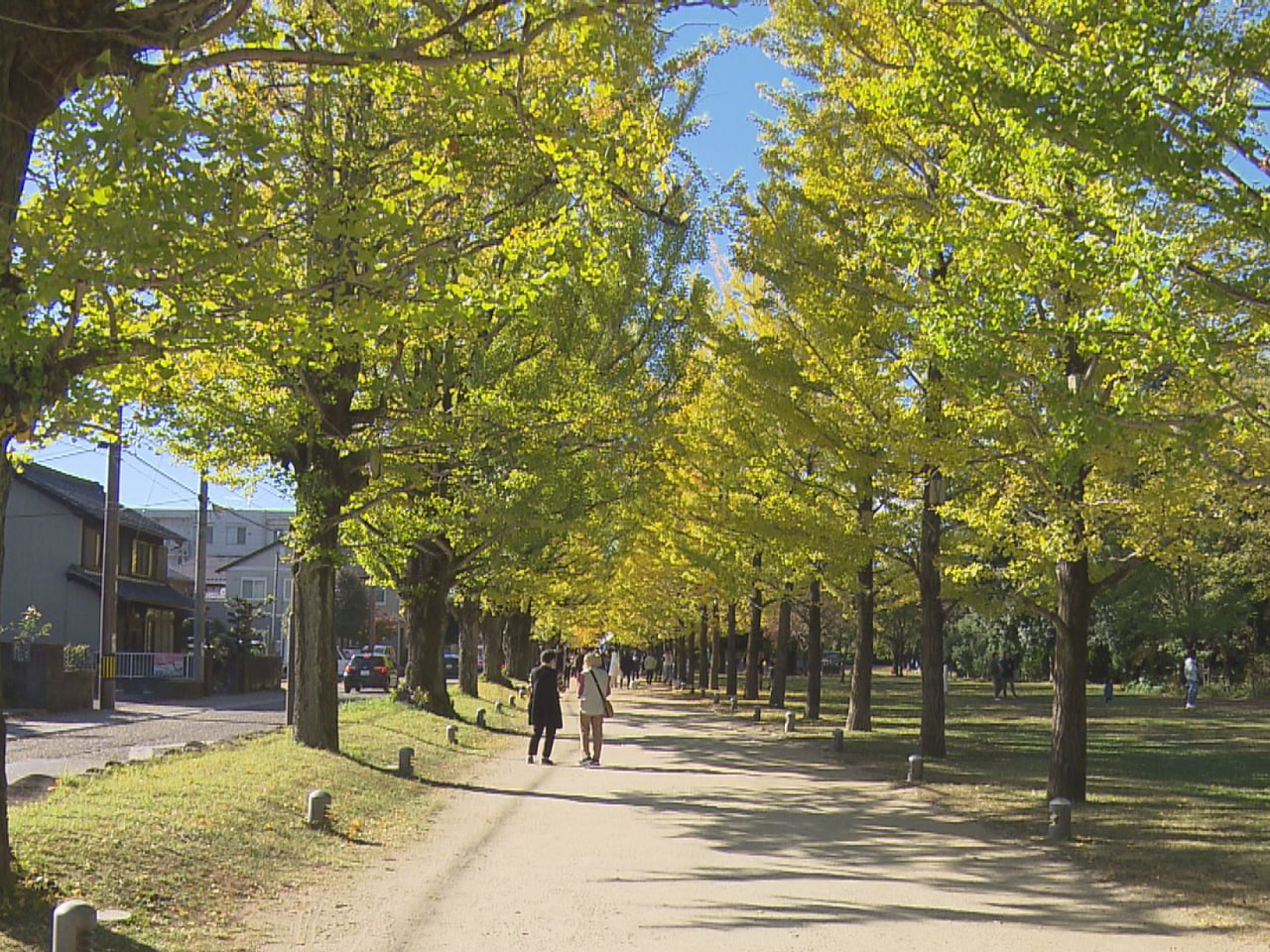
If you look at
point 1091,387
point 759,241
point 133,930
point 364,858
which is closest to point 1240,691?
point 759,241

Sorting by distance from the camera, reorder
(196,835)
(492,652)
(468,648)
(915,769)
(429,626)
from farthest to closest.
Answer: (492,652), (468,648), (429,626), (915,769), (196,835)

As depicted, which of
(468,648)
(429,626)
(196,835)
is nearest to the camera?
(196,835)

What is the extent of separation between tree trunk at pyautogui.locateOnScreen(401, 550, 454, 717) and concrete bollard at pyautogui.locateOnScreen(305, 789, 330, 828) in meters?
13.8

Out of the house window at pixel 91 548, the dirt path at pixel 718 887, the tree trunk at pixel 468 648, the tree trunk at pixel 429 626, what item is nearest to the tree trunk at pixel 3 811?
the dirt path at pixel 718 887

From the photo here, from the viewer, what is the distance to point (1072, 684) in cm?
1396

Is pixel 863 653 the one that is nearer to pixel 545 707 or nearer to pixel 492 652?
pixel 545 707

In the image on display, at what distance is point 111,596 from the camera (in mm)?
28781

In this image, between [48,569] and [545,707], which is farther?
[48,569]

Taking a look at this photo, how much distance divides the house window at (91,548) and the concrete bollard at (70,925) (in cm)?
4163

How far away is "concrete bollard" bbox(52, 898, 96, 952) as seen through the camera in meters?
5.73

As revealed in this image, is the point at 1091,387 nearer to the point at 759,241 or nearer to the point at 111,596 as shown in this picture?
the point at 759,241

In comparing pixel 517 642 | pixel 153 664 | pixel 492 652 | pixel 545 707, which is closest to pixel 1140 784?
pixel 545 707

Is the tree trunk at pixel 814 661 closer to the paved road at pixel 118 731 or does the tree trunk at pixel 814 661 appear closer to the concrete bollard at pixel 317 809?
the paved road at pixel 118 731

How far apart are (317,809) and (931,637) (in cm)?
1161
